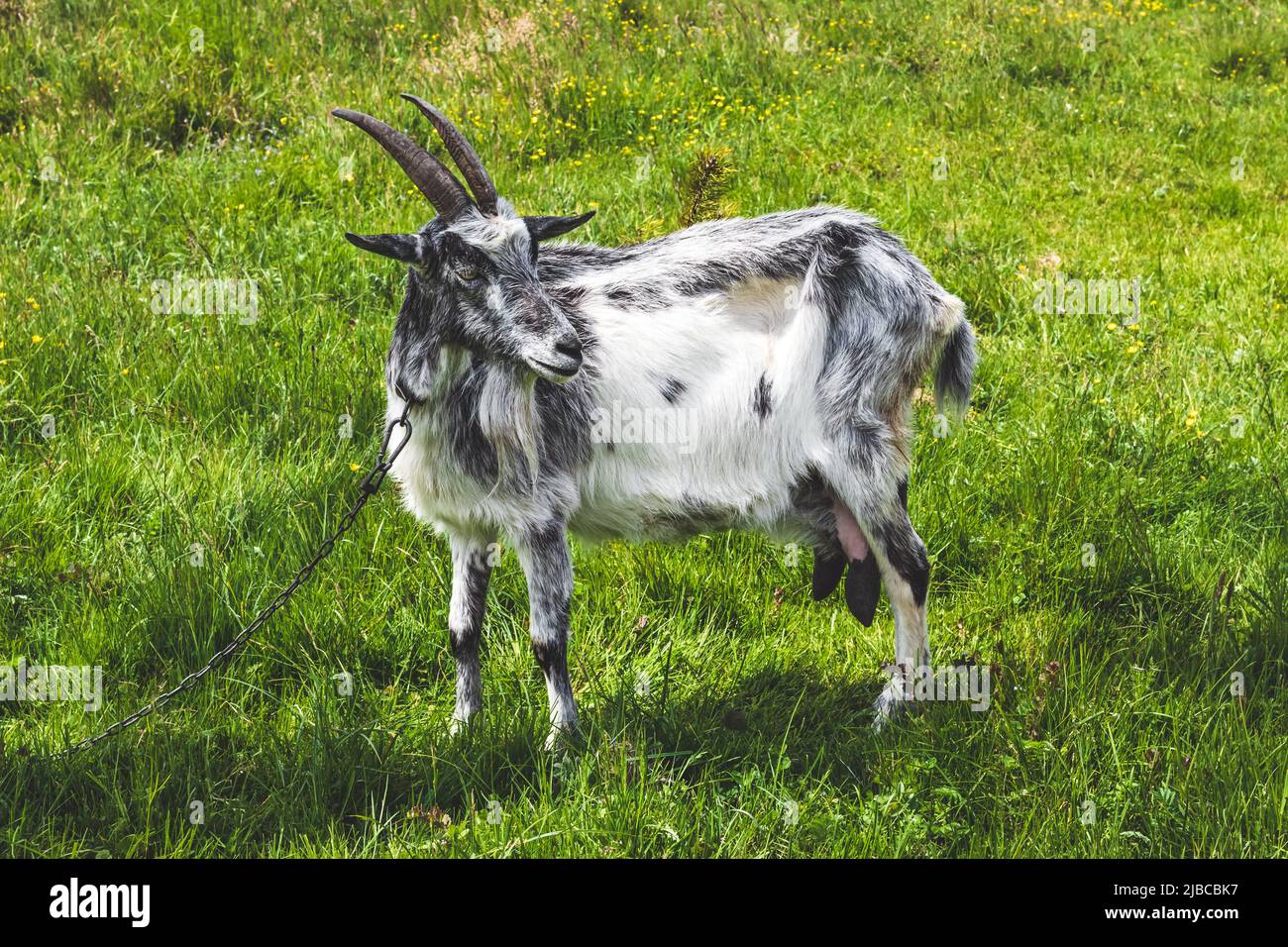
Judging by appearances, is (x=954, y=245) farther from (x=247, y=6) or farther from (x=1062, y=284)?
(x=247, y=6)

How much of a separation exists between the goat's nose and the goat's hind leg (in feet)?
3.89

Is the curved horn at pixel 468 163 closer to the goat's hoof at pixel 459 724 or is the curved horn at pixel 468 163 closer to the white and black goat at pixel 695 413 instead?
the white and black goat at pixel 695 413

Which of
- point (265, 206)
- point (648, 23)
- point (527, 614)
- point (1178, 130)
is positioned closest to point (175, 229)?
point (265, 206)

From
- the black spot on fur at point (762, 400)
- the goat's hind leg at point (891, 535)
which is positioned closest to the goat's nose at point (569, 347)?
the black spot on fur at point (762, 400)

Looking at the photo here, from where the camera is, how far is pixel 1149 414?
5934 millimetres

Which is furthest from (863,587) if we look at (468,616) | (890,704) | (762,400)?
(468,616)

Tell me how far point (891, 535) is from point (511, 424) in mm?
1423

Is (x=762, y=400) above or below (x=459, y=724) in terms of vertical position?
above

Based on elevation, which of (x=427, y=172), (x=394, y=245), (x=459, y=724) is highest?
(x=427, y=172)

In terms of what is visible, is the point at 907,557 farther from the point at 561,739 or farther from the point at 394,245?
the point at 394,245

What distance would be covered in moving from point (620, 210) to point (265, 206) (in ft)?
7.21

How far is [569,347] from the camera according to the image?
3.36m

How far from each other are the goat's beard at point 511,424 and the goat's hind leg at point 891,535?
1.06 m

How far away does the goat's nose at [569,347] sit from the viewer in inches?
132
